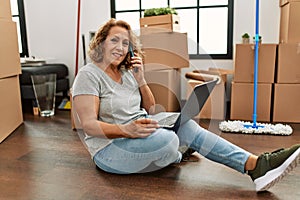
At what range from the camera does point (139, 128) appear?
1.37 m

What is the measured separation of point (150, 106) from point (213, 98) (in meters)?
1.15

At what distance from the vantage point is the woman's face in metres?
1.47

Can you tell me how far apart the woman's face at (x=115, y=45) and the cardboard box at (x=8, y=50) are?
1.18 metres

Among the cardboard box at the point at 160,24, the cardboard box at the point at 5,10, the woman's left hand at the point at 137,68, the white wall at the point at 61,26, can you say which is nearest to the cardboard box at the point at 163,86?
the cardboard box at the point at 160,24

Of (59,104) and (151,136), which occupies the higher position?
(151,136)

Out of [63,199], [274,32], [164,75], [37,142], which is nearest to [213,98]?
[164,75]

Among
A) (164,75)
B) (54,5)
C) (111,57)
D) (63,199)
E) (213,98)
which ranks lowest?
(63,199)

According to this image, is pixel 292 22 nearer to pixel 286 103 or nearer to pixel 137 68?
pixel 286 103

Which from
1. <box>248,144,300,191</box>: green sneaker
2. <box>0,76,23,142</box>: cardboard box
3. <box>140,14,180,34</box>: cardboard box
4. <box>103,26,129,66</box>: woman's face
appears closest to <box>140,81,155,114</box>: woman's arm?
<box>103,26,129,66</box>: woman's face

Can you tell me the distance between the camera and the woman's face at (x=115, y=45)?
1.47 metres

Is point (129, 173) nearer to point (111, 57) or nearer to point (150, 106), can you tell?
point (150, 106)

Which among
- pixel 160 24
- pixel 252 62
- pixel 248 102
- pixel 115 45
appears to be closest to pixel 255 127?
pixel 248 102

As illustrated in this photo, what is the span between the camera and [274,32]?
118 inches

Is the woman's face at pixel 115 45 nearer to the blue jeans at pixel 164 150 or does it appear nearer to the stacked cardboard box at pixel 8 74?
the blue jeans at pixel 164 150
